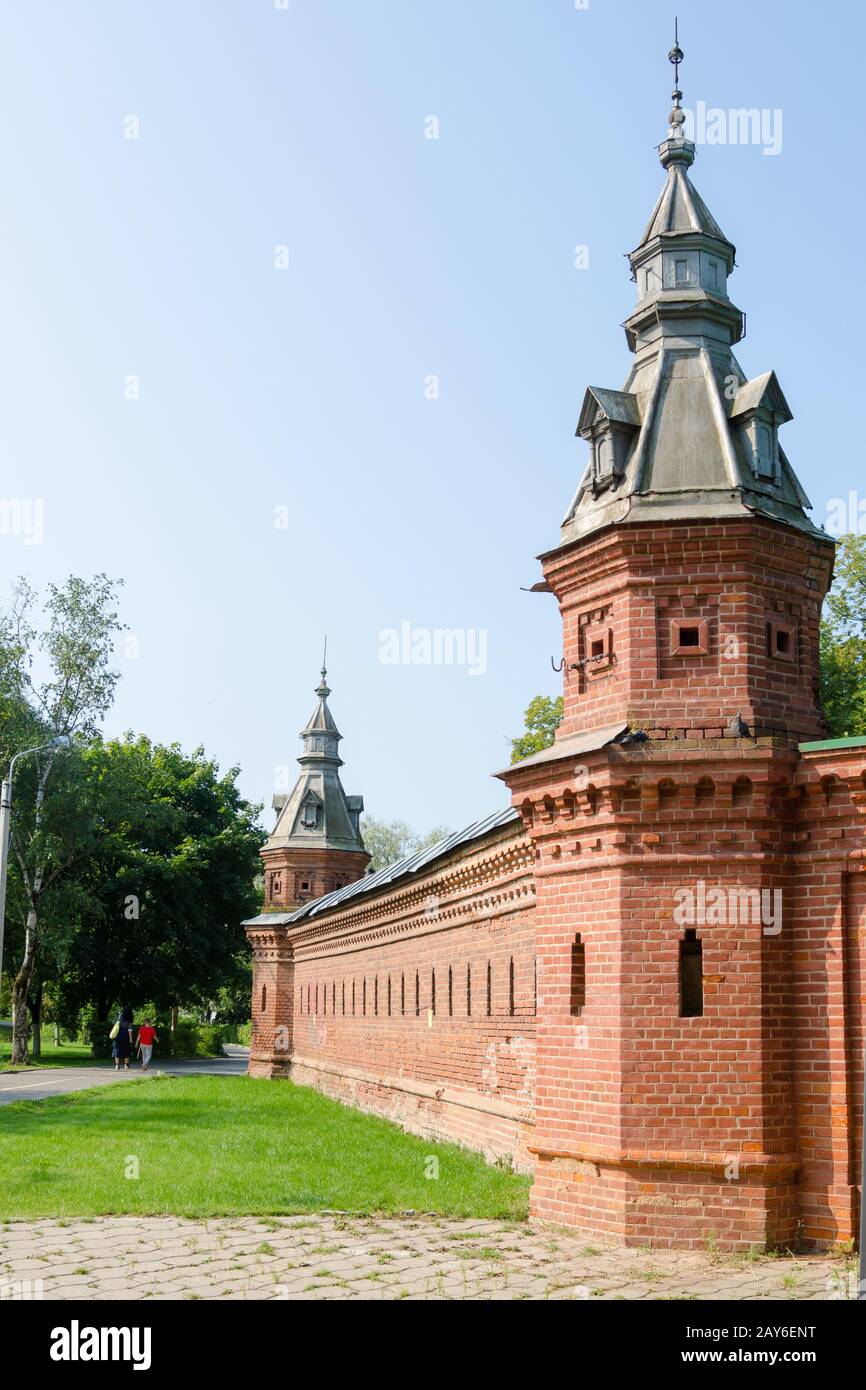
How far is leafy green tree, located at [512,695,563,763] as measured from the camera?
35.1m

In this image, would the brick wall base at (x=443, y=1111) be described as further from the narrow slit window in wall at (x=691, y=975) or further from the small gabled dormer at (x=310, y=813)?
the small gabled dormer at (x=310, y=813)

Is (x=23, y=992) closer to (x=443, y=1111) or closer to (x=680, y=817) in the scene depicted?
(x=443, y=1111)

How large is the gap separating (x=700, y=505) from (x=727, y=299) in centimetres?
269

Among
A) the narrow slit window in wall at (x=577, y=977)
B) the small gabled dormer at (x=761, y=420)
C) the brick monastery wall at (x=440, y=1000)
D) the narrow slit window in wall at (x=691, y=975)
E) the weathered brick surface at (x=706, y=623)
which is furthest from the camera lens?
the brick monastery wall at (x=440, y=1000)

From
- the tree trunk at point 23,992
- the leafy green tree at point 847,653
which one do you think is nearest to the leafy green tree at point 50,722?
the tree trunk at point 23,992

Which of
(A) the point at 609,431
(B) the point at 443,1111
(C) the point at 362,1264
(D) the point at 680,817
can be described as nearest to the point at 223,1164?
(B) the point at 443,1111

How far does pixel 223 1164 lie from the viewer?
14984mm

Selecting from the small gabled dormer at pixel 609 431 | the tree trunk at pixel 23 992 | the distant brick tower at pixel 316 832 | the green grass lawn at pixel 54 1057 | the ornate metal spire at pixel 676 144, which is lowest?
the green grass lawn at pixel 54 1057

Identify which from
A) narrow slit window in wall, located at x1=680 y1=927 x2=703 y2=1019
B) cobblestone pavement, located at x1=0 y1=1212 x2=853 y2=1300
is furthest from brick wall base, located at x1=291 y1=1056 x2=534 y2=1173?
narrow slit window in wall, located at x1=680 y1=927 x2=703 y2=1019

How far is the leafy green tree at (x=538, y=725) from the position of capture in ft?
115

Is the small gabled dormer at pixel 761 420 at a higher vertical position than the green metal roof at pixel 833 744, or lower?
higher

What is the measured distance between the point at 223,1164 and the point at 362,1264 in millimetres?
6003

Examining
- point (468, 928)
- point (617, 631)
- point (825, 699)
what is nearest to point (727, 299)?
point (617, 631)

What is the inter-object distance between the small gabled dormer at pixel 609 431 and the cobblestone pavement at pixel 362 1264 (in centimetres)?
656
